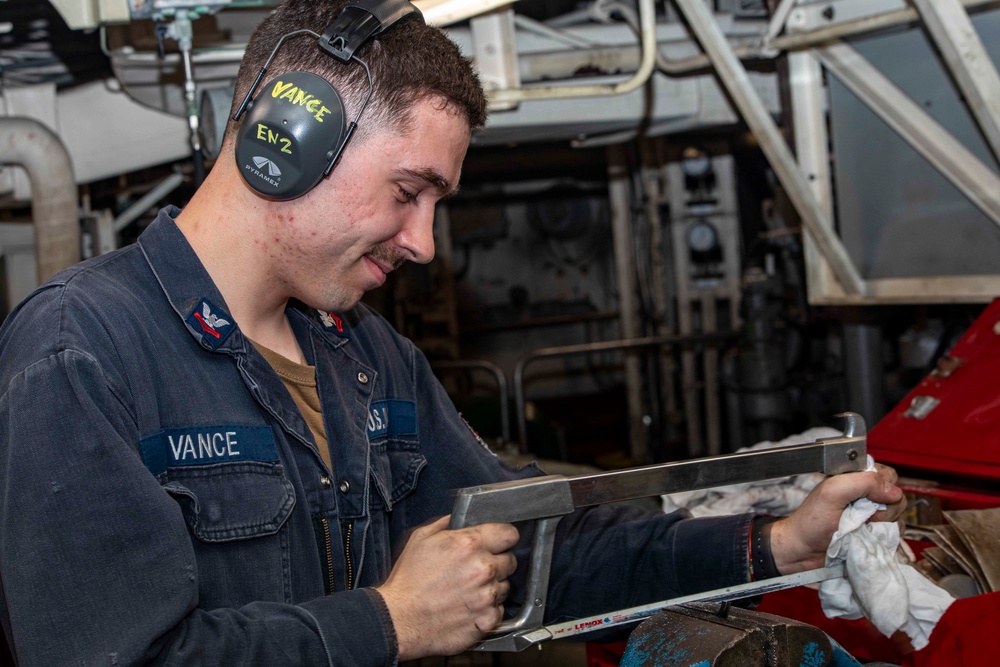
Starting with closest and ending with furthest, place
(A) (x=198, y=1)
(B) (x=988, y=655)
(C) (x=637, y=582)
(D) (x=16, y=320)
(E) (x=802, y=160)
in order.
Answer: (D) (x=16, y=320), (B) (x=988, y=655), (C) (x=637, y=582), (A) (x=198, y=1), (E) (x=802, y=160)

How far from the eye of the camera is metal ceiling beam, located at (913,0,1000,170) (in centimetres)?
205

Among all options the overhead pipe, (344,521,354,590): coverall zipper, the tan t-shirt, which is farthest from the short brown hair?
the overhead pipe

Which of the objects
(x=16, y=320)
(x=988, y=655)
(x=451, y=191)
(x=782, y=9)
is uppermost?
(x=782, y=9)

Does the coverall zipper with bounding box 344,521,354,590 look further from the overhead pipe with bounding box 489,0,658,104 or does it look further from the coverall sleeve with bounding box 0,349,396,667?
the overhead pipe with bounding box 489,0,658,104

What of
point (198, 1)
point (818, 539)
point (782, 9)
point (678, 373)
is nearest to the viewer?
point (818, 539)

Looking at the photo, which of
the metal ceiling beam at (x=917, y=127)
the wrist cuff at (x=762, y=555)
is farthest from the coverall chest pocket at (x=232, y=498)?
the metal ceiling beam at (x=917, y=127)

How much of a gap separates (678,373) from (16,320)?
4360mm

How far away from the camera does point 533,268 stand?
8195 mm

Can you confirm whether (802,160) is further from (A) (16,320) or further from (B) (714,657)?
(A) (16,320)

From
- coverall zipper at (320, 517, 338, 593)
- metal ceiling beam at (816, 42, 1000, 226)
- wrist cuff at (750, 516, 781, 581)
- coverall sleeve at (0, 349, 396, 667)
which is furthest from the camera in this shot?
metal ceiling beam at (816, 42, 1000, 226)

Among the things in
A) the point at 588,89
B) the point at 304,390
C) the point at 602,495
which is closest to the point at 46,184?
the point at 588,89

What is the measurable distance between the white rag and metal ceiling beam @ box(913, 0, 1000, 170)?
1182 millimetres

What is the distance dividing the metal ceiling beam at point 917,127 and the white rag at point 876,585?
1.23 m

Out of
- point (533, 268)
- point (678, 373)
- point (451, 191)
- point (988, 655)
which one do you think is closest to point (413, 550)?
point (451, 191)
